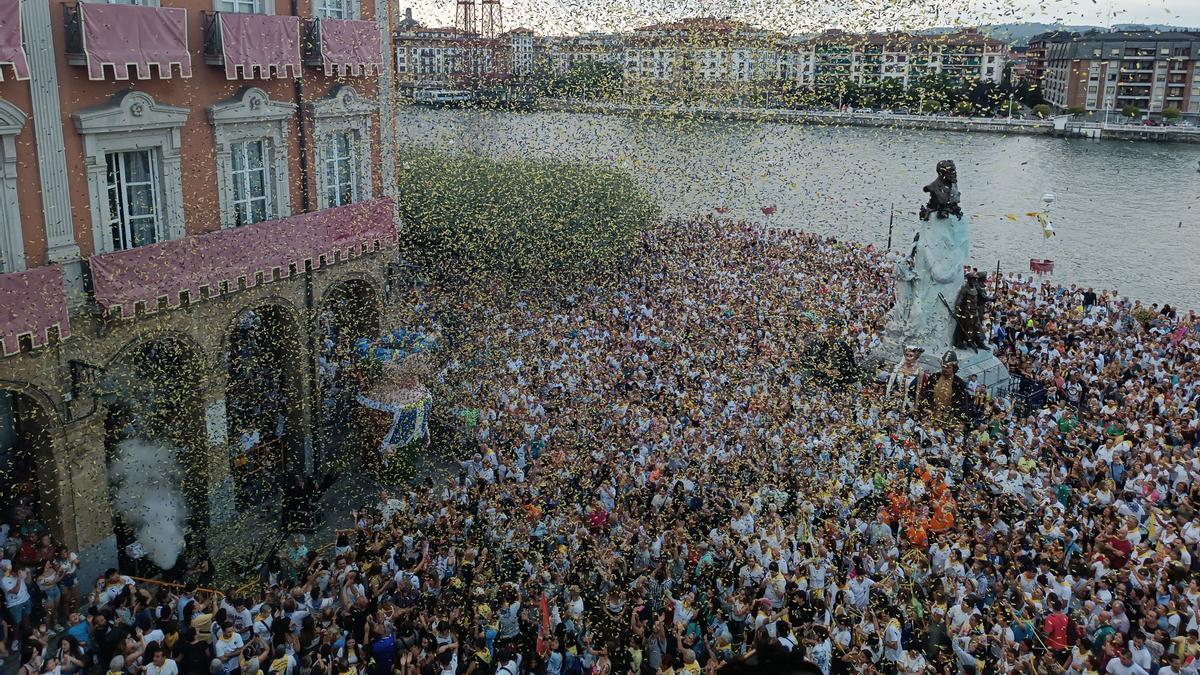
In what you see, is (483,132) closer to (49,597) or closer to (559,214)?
(559,214)

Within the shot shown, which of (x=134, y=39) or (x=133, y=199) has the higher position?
(x=134, y=39)

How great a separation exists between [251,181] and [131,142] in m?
2.44

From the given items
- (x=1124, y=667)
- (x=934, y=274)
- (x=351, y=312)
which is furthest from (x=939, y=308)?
(x=351, y=312)

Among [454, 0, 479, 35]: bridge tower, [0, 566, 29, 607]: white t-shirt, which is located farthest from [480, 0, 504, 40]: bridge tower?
[0, 566, 29, 607]: white t-shirt

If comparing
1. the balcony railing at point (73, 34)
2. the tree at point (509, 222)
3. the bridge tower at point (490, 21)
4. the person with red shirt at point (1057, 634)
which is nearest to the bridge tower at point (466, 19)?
the bridge tower at point (490, 21)

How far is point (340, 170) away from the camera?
18078 mm

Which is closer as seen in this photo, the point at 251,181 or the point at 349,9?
the point at 251,181

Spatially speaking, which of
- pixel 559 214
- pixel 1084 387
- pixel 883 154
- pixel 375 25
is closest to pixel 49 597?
pixel 375 25

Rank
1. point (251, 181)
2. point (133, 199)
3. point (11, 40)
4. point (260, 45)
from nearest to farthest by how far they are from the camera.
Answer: point (11, 40) → point (133, 199) → point (260, 45) → point (251, 181)

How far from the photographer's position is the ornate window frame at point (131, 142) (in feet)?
43.5

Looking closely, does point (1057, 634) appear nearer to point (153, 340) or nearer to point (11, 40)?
point (153, 340)

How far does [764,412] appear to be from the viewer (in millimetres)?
17750

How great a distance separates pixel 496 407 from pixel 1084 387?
12.2m

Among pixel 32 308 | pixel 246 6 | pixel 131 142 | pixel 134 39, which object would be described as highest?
pixel 246 6
